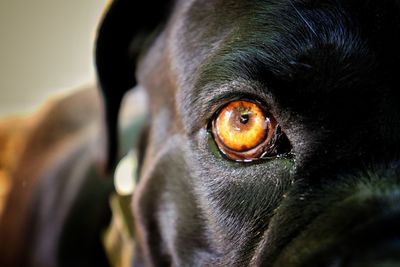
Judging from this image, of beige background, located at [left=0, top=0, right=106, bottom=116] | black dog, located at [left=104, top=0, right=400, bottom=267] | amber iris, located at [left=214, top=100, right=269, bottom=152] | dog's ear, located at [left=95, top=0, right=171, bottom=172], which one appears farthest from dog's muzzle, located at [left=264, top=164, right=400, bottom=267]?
beige background, located at [left=0, top=0, right=106, bottom=116]

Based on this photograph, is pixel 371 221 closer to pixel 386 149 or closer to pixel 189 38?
pixel 386 149

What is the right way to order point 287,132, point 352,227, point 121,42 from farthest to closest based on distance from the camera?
1. point 121,42
2. point 287,132
3. point 352,227

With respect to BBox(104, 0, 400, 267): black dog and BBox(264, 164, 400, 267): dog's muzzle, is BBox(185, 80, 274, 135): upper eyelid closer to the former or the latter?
BBox(104, 0, 400, 267): black dog

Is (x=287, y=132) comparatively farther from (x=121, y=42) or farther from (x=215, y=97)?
(x=121, y=42)

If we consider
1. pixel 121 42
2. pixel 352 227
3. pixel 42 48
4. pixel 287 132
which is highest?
pixel 42 48

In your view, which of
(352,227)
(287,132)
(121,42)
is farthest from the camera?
(121,42)

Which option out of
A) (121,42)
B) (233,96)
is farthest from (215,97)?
(121,42)

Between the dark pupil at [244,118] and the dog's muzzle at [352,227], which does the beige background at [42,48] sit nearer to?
the dark pupil at [244,118]
